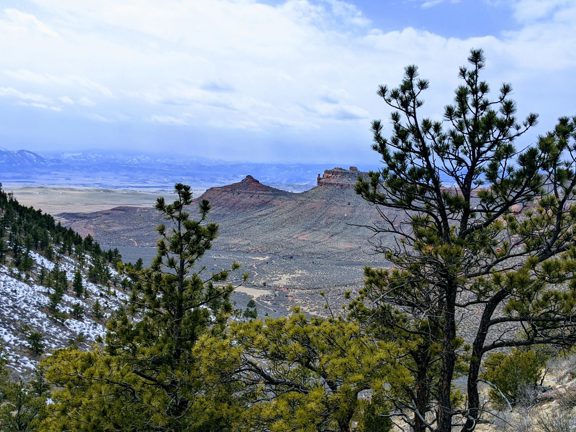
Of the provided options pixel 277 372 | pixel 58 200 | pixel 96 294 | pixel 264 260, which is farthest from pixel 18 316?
pixel 58 200

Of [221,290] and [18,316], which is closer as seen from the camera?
[221,290]

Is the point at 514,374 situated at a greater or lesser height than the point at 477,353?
lesser

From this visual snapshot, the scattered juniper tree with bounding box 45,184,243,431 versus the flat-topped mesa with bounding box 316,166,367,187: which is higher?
the flat-topped mesa with bounding box 316,166,367,187

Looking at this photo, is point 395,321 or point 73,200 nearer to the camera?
point 395,321

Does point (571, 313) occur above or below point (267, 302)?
above

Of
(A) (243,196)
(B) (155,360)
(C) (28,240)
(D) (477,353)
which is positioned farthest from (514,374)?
(A) (243,196)

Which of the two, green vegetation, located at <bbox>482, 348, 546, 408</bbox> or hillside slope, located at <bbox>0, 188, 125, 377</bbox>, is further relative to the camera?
hillside slope, located at <bbox>0, 188, 125, 377</bbox>

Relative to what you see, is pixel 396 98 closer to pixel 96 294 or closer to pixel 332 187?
pixel 96 294

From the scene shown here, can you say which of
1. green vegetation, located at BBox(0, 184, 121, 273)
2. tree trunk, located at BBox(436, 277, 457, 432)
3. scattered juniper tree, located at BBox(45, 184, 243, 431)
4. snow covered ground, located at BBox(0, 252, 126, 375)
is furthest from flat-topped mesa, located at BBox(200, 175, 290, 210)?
tree trunk, located at BBox(436, 277, 457, 432)

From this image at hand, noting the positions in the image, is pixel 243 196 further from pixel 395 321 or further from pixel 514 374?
pixel 395 321

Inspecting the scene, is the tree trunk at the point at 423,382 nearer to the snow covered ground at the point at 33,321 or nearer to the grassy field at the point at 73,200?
the snow covered ground at the point at 33,321

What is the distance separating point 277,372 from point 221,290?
1766mm

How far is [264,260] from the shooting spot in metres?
61.9

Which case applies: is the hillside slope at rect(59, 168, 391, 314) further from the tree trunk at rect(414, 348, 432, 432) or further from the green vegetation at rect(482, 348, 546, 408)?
the tree trunk at rect(414, 348, 432, 432)
